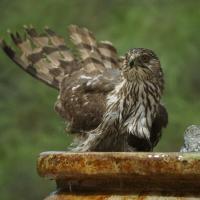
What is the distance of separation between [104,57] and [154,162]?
4.45m

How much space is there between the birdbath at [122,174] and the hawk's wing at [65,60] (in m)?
3.35

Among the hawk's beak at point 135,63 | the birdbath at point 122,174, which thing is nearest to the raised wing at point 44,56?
the hawk's beak at point 135,63

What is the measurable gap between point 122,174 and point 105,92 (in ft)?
9.82

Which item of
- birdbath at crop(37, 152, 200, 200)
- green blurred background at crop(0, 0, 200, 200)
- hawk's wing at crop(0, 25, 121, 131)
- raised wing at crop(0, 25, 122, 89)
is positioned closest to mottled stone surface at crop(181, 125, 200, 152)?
birdbath at crop(37, 152, 200, 200)

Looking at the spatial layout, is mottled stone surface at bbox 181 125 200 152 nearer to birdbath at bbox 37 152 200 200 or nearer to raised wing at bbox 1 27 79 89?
birdbath at bbox 37 152 200 200

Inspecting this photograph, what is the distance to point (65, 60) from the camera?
8.16 m

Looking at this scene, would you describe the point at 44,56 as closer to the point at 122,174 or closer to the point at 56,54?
the point at 56,54

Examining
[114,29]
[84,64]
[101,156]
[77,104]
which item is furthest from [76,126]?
[114,29]

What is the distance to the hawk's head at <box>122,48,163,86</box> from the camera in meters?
6.08

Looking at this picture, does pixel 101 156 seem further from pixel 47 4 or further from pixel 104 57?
pixel 47 4

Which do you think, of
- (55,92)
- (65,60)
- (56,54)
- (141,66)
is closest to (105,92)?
(141,66)

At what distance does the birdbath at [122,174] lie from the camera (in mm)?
3557

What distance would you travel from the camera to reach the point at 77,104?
23.0 feet

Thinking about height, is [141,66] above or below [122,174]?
above
